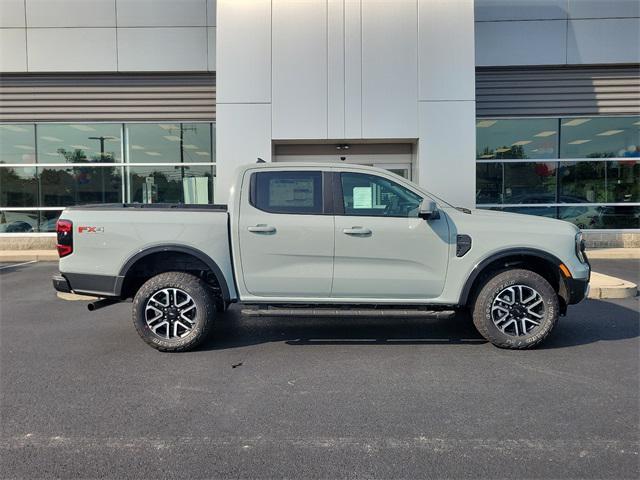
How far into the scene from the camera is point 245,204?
488 cm

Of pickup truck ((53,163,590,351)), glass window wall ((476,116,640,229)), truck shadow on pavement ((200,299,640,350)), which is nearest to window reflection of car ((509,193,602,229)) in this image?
glass window wall ((476,116,640,229))

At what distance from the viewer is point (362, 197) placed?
4941 mm

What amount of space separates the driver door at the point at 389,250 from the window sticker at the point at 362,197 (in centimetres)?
1

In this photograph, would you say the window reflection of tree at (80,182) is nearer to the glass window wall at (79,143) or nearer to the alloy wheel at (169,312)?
the glass window wall at (79,143)

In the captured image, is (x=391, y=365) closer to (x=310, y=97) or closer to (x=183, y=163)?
(x=310, y=97)

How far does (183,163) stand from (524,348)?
11039 millimetres

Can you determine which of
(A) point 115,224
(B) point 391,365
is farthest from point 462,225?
(A) point 115,224

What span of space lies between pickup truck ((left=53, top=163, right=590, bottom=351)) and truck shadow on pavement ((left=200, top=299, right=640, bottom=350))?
16.3 inches

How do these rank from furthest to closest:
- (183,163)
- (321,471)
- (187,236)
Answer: (183,163) → (187,236) → (321,471)

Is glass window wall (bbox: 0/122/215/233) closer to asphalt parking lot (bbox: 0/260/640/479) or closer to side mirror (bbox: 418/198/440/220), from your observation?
asphalt parking lot (bbox: 0/260/640/479)

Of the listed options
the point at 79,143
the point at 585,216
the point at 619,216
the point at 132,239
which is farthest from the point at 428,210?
the point at 79,143

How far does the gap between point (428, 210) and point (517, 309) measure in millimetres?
1424

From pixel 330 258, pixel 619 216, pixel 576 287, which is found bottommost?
pixel 576 287

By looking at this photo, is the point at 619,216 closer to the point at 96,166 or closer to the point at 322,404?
the point at 322,404
